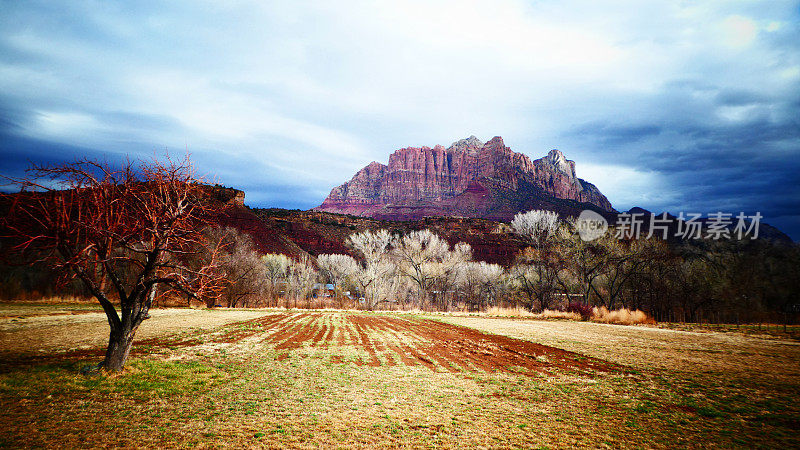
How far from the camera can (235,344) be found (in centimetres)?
1611

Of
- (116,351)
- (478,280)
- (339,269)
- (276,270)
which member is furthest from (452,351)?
(276,270)

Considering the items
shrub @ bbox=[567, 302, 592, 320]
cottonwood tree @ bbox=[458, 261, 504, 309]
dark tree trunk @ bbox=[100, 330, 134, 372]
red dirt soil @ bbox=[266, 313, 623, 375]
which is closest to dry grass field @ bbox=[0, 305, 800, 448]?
red dirt soil @ bbox=[266, 313, 623, 375]

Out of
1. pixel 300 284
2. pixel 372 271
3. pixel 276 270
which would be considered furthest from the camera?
pixel 276 270

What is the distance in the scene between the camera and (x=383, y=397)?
898 centimetres

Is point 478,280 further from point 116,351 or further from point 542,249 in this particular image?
point 116,351

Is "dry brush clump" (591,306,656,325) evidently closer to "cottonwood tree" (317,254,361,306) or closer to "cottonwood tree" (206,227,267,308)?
"cottonwood tree" (317,254,361,306)

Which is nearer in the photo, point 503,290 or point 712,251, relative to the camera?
point 712,251

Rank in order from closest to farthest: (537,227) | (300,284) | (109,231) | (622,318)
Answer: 1. (109,231)
2. (622,318)
3. (537,227)
4. (300,284)

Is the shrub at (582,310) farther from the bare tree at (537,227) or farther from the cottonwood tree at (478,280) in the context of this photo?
the cottonwood tree at (478,280)

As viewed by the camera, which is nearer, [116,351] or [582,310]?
[116,351]

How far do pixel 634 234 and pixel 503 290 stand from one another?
26.5 meters

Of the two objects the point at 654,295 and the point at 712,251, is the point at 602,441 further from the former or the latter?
the point at 712,251

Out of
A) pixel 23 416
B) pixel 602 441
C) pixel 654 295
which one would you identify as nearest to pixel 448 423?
pixel 602 441

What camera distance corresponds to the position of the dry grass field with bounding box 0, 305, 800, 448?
21.3 ft
